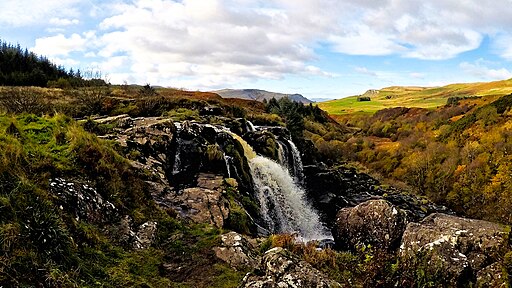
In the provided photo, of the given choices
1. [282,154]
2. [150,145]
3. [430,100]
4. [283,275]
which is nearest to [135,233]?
[283,275]

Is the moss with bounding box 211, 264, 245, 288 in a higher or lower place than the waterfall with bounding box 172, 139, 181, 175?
lower

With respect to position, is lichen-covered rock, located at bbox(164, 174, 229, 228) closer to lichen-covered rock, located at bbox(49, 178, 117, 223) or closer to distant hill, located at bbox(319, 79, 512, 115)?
lichen-covered rock, located at bbox(49, 178, 117, 223)

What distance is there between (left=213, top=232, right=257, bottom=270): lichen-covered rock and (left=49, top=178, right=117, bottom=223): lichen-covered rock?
3188 mm

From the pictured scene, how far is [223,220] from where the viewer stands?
1345 cm

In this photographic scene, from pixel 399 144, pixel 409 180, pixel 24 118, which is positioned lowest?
pixel 409 180

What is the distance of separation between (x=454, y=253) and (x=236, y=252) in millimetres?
5162

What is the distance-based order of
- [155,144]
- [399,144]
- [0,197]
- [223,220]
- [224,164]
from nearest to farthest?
[0,197] < [223,220] < [155,144] < [224,164] < [399,144]

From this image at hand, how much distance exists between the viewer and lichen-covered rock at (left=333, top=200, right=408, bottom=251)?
1209 cm

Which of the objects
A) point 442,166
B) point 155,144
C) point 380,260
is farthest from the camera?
point 442,166

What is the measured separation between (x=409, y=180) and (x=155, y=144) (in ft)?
123

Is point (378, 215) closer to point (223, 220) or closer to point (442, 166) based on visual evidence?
point (223, 220)

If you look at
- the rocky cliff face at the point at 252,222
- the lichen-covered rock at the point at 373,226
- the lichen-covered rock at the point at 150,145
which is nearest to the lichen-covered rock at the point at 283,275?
the rocky cliff face at the point at 252,222

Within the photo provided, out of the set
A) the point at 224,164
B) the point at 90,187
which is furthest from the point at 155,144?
the point at 90,187

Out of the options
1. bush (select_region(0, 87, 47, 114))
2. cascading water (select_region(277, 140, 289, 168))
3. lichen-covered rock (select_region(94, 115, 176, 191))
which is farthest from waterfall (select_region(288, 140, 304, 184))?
bush (select_region(0, 87, 47, 114))
